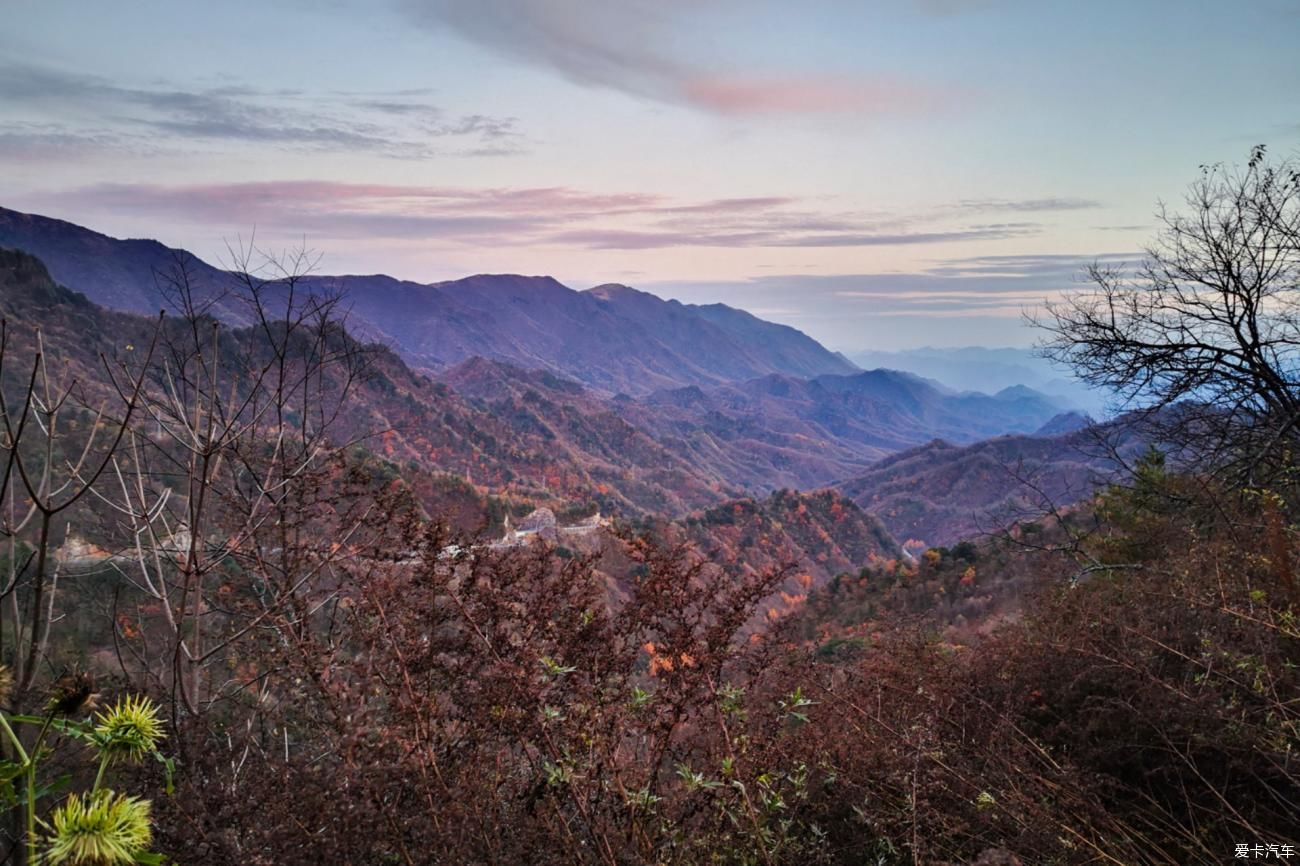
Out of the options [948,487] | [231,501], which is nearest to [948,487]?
[948,487]

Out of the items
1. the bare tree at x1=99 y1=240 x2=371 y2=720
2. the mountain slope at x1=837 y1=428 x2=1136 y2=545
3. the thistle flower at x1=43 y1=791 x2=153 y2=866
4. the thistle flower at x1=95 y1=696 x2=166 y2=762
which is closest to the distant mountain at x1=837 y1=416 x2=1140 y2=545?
the mountain slope at x1=837 y1=428 x2=1136 y2=545

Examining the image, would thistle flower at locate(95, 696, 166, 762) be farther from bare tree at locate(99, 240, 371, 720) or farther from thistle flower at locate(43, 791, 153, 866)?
bare tree at locate(99, 240, 371, 720)

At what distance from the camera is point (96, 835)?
1247mm

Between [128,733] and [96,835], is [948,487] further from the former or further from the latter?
[96,835]

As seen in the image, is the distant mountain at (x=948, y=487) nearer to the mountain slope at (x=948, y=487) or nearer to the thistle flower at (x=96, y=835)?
the mountain slope at (x=948, y=487)

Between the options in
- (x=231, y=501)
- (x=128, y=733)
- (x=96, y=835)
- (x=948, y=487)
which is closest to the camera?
(x=96, y=835)

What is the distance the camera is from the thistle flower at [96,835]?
122 cm

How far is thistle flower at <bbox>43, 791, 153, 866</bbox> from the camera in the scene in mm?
1225

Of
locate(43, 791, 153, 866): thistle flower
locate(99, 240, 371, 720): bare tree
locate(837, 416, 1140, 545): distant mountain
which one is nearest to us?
locate(43, 791, 153, 866): thistle flower

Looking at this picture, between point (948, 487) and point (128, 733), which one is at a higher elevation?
point (128, 733)

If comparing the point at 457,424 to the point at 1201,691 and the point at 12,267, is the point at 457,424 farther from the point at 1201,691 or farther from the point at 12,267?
the point at 1201,691

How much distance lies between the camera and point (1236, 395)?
7.64 meters

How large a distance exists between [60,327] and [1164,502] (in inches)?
3848

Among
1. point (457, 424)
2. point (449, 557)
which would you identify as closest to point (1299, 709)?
point (449, 557)
